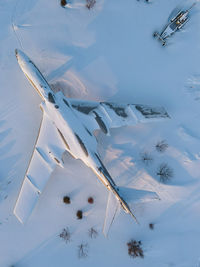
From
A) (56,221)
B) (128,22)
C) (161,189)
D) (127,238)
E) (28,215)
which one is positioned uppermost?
(128,22)

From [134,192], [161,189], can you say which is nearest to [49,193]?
[134,192]

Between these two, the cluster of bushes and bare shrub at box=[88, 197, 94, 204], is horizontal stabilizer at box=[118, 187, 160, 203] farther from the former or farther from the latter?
bare shrub at box=[88, 197, 94, 204]

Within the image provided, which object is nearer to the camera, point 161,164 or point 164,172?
point 164,172

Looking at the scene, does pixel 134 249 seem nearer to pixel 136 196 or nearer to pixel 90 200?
pixel 90 200

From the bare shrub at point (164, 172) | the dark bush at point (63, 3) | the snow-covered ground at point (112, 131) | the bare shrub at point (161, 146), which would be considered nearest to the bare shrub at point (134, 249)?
the snow-covered ground at point (112, 131)

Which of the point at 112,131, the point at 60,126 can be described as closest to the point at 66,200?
the point at 60,126

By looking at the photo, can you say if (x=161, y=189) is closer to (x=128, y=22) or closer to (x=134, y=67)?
(x=134, y=67)
